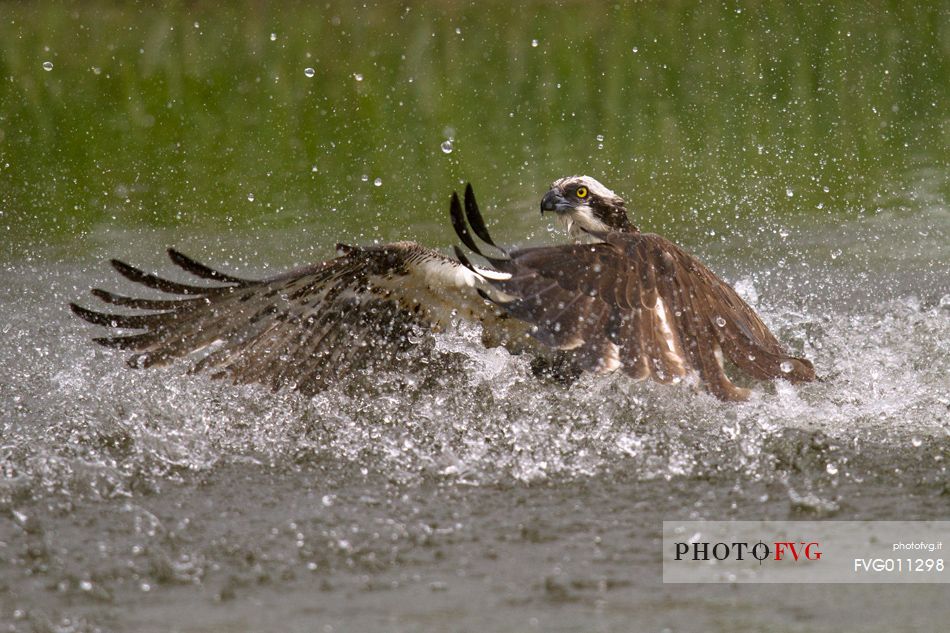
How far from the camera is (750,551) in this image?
3.98 metres

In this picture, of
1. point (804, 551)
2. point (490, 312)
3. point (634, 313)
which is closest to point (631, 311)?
point (634, 313)

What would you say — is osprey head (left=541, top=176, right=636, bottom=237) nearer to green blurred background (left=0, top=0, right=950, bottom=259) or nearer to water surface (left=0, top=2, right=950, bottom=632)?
water surface (left=0, top=2, right=950, bottom=632)

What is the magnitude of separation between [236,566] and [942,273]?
4999 millimetres

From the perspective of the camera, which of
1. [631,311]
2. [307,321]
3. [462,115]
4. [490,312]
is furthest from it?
[462,115]

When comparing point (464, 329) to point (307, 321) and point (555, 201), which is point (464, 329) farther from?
point (555, 201)

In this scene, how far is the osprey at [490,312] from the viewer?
4641mm

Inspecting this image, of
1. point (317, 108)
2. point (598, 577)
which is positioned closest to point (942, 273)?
point (598, 577)

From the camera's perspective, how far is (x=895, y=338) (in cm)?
616

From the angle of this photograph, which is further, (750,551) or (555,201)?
(555,201)

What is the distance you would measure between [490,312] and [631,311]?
90 centimetres

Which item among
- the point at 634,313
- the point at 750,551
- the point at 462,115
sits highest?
the point at 462,115

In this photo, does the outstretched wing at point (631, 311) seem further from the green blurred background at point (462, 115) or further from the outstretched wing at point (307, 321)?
the green blurred background at point (462, 115)

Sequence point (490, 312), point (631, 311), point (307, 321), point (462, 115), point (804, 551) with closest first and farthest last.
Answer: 1. point (804, 551)
2. point (631, 311)
3. point (490, 312)
4. point (307, 321)
5. point (462, 115)

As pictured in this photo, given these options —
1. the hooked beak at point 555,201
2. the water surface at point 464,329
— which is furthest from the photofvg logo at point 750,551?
the hooked beak at point 555,201
